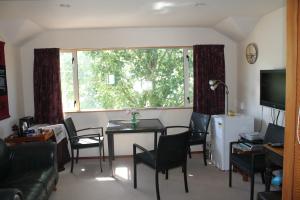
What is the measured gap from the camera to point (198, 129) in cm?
458

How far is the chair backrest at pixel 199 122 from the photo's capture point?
4367 millimetres

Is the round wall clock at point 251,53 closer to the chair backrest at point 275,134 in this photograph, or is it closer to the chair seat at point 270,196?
Result: the chair backrest at point 275,134

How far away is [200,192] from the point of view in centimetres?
342

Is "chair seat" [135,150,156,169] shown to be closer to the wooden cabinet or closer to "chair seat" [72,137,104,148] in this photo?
"chair seat" [72,137,104,148]

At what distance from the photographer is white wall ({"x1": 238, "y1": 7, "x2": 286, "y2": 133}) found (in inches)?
141

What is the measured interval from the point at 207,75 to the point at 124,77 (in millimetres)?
1508

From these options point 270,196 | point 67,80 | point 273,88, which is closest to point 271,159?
point 270,196

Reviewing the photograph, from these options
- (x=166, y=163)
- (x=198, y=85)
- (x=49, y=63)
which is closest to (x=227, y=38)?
(x=198, y=85)

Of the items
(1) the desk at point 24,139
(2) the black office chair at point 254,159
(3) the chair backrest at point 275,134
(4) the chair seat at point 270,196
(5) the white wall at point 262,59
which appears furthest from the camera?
(1) the desk at point 24,139

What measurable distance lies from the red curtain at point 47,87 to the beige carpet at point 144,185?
3.23ft

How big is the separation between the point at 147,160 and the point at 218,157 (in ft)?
4.57

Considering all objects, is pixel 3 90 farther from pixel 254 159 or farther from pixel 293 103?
pixel 293 103

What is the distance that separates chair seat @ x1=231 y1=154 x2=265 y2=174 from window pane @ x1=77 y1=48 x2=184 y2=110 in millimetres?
1956

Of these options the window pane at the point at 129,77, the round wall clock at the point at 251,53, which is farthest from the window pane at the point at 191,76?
the round wall clock at the point at 251,53
